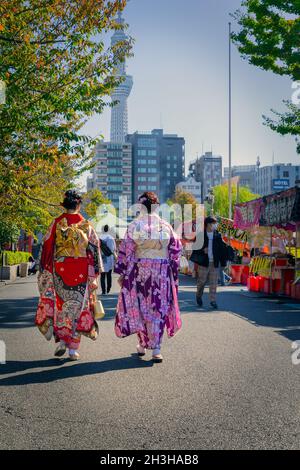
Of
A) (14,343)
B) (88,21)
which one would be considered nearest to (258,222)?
(88,21)

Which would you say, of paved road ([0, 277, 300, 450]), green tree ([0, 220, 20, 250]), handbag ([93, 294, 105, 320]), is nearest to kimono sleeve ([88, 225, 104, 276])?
handbag ([93, 294, 105, 320])

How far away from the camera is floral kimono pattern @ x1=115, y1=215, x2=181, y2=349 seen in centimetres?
778

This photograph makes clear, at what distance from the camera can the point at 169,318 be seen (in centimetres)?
792

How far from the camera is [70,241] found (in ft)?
25.4

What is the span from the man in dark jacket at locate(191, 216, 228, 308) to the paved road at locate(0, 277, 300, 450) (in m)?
4.63

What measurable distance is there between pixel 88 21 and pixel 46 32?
3.51 feet

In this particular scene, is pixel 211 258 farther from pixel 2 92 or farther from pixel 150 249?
pixel 150 249

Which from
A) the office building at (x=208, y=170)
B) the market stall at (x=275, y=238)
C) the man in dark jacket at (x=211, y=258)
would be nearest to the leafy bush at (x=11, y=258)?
the market stall at (x=275, y=238)

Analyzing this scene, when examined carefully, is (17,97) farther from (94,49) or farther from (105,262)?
(105,262)

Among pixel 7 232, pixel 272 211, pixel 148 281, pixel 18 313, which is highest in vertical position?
pixel 272 211

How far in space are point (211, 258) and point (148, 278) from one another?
683cm

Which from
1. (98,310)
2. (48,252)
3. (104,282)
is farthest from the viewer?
(104,282)

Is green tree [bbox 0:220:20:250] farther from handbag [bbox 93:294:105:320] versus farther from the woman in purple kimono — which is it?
handbag [bbox 93:294:105:320]

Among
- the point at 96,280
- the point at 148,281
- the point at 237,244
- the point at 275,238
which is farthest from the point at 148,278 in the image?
the point at 237,244
